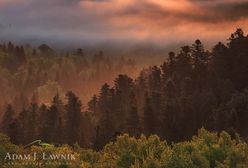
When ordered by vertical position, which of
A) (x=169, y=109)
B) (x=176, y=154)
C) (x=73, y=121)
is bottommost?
(x=176, y=154)

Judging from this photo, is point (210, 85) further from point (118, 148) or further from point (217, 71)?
point (118, 148)

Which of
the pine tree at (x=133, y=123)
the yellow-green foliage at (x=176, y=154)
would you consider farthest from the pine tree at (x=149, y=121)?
the yellow-green foliage at (x=176, y=154)

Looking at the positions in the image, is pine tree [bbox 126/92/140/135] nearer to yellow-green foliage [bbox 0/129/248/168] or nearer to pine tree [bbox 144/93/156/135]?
pine tree [bbox 144/93/156/135]

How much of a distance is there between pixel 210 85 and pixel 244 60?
39.6ft

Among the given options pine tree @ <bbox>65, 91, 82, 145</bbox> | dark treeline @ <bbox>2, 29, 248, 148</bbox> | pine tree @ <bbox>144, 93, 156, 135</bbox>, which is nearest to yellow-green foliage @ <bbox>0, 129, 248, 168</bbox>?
dark treeline @ <bbox>2, 29, 248, 148</bbox>

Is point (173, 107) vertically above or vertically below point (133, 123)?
above

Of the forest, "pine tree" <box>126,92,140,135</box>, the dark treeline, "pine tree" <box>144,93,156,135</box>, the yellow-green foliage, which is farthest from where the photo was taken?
"pine tree" <box>126,92,140,135</box>

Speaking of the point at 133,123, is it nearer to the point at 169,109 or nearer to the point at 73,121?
the point at 169,109

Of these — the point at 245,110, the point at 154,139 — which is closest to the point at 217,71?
the point at 245,110

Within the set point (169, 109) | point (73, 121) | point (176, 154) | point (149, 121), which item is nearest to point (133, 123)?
point (149, 121)

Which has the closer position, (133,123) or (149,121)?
(149,121)

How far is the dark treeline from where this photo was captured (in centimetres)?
12650

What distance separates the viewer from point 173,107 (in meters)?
134

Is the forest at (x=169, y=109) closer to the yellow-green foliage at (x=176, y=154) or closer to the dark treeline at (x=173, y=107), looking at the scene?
the dark treeline at (x=173, y=107)
